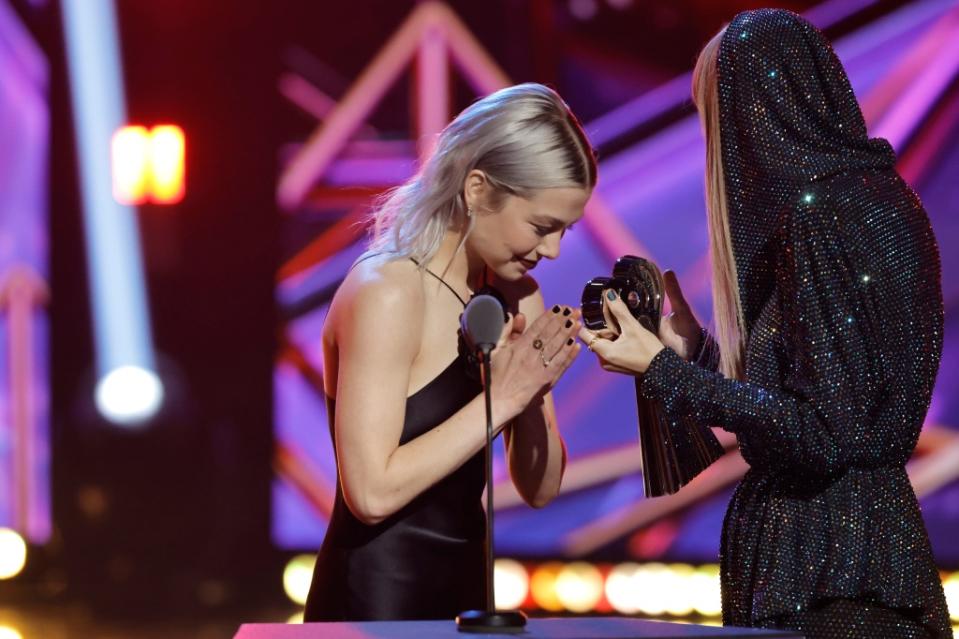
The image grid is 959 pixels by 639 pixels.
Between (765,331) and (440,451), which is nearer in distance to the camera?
(765,331)

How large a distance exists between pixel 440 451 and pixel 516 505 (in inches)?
97.9

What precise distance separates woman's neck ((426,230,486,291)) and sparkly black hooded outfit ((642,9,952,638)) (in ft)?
1.47

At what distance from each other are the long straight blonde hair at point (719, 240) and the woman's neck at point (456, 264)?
0.43m

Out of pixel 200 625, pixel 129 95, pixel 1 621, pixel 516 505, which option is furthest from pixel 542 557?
pixel 129 95

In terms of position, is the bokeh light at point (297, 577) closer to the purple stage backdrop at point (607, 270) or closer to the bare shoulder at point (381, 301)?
Result: the purple stage backdrop at point (607, 270)

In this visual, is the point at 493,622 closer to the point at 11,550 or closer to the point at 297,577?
the point at 297,577

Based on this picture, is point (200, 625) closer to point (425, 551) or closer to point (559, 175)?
point (425, 551)

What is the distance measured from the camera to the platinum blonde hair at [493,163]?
6.20 ft

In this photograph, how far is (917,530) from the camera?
158 centimetres

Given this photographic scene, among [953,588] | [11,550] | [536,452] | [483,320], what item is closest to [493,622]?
[483,320]

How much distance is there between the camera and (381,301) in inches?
70.9

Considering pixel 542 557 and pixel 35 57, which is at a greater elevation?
pixel 35 57

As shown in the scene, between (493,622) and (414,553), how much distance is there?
0.53 metres

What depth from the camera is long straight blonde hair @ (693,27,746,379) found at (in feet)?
5.58
